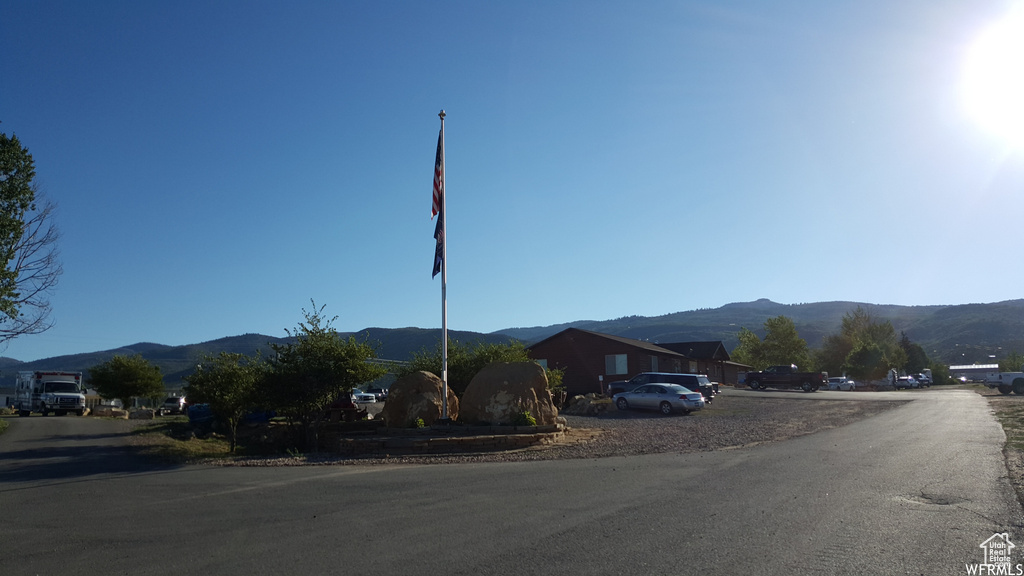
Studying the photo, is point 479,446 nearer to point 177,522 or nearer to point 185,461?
point 185,461

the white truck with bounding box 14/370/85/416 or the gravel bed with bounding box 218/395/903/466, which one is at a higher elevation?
the white truck with bounding box 14/370/85/416

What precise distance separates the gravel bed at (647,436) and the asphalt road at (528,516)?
1.32 metres

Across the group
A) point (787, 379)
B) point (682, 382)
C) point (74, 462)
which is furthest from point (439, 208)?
point (787, 379)

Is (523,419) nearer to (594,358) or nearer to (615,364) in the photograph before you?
(615,364)

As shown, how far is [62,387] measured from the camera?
40.0 metres

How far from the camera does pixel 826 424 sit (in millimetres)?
23453

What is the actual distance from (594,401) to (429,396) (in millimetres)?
14105

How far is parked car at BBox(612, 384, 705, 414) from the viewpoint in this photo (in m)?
30.2

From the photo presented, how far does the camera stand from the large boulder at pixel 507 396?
19266 millimetres

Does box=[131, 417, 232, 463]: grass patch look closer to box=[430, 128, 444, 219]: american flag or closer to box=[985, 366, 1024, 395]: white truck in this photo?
box=[430, 128, 444, 219]: american flag

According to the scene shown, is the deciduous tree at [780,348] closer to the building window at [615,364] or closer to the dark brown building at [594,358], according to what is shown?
the dark brown building at [594,358]

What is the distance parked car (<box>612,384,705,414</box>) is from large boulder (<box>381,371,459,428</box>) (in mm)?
12828

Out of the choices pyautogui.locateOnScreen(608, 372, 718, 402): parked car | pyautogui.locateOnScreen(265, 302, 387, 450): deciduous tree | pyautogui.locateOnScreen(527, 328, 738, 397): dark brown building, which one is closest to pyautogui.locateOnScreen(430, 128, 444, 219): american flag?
pyautogui.locateOnScreen(265, 302, 387, 450): deciduous tree

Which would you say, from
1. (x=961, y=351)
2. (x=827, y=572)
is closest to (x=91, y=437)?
(x=827, y=572)
